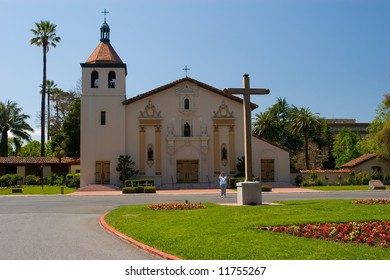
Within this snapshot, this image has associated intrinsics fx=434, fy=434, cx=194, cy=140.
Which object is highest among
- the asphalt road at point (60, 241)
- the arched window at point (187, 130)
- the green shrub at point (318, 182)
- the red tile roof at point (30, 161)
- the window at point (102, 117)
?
the window at point (102, 117)

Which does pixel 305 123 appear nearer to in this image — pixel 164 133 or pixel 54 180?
pixel 164 133

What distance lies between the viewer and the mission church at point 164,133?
44688 millimetres

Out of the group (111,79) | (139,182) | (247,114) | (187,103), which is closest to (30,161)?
(111,79)

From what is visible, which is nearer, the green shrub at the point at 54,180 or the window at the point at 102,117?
the window at the point at 102,117

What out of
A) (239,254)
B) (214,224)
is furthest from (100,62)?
(239,254)

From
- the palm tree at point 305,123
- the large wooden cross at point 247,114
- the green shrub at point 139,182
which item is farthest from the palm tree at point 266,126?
the large wooden cross at point 247,114

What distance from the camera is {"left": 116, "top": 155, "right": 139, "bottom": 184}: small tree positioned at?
43213 millimetres

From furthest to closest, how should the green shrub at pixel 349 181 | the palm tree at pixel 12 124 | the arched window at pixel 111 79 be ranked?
the palm tree at pixel 12 124 → the green shrub at pixel 349 181 → the arched window at pixel 111 79

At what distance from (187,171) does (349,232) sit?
117 ft

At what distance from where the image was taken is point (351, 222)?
12.1 metres

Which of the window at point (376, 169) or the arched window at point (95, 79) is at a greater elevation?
the arched window at point (95, 79)

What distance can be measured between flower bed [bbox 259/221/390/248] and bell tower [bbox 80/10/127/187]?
34.8 meters

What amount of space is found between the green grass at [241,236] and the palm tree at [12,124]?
183 feet

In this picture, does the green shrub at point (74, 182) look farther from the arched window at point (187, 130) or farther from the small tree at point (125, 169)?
the arched window at point (187, 130)
